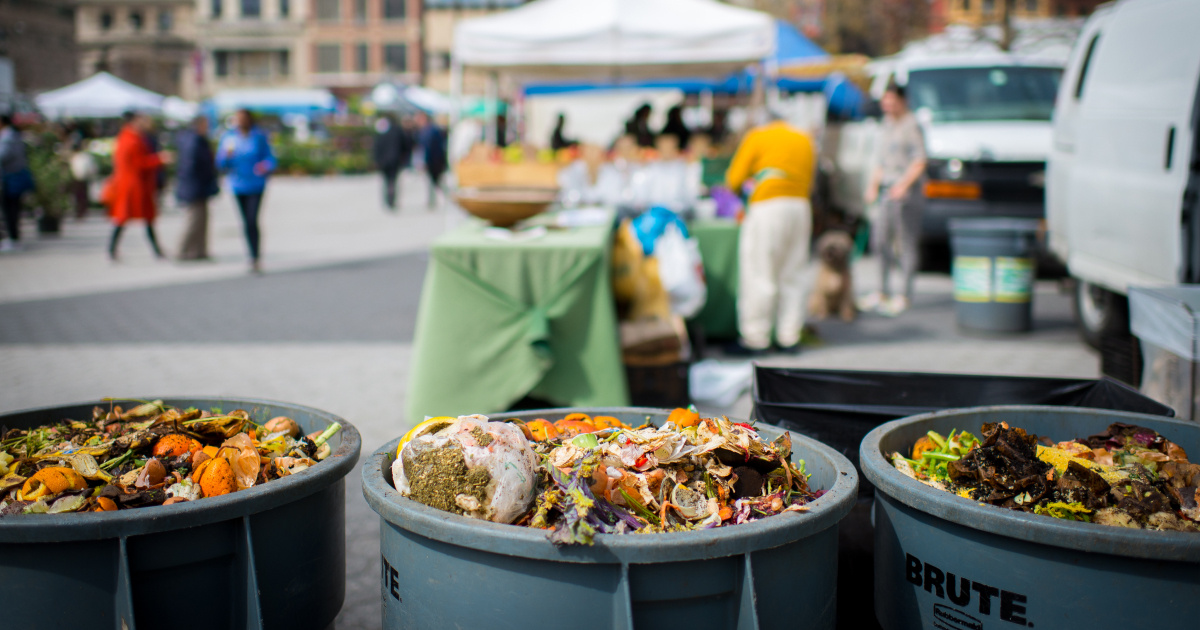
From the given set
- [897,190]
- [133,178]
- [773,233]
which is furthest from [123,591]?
[133,178]

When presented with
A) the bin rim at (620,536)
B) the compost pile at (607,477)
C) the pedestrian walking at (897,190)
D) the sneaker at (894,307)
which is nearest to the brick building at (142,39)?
the pedestrian walking at (897,190)

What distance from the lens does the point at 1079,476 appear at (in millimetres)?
2297

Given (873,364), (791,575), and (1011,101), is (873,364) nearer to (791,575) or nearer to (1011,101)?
(791,575)

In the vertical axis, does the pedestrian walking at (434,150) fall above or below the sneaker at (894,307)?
above

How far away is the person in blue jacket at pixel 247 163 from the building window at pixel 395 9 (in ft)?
207

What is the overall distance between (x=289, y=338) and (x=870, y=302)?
5641mm

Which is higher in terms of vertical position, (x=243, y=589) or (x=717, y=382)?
(x=243, y=589)

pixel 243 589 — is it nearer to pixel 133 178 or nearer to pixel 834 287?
pixel 834 287

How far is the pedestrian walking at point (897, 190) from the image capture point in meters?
8.71

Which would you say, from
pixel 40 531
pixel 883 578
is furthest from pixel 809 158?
pixel 40 531

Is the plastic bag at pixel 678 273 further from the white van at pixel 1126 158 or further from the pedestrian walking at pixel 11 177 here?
the pedestrian walking at pixel 11 177

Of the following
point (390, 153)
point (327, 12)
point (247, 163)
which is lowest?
point (247, 163)

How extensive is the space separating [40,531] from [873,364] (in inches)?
228

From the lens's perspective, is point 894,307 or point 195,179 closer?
point 894,307
